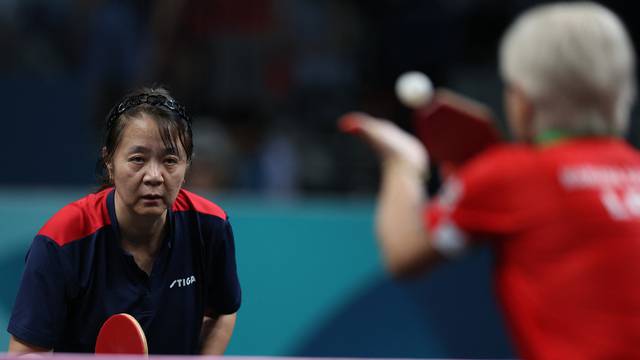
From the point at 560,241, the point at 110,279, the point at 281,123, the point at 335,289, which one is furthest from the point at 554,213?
the point at 281,123

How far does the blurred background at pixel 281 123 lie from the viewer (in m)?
4.09

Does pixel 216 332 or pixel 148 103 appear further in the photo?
pixel 216 332

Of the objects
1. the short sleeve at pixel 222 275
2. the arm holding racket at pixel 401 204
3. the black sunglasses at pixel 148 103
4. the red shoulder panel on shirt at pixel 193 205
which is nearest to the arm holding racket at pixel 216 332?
the short sleeve at pixel 222 275

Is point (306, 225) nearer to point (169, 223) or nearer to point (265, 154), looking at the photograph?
point (265, 154)

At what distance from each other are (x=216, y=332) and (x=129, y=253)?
0.32 metres

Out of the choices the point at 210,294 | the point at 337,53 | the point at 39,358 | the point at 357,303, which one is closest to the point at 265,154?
the point at 337,53

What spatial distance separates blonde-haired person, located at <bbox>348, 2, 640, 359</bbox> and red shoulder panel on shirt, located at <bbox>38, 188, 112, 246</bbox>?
0.72 meters

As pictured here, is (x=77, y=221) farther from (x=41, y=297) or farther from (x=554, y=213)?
(x=554, y=213)

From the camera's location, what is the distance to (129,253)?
213 centimetres

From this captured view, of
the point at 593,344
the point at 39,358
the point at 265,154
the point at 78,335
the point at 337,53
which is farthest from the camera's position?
the point at 337,53

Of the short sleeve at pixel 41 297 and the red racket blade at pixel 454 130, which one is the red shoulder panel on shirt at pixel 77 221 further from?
the red racket blade at pixel 454 130

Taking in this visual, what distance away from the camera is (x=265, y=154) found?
5.66 metres

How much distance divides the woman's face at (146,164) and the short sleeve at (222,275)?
0.20 m

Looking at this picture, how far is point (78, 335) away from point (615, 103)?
1196mm
